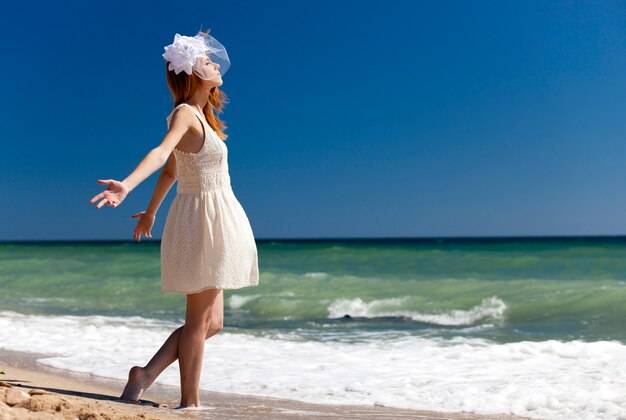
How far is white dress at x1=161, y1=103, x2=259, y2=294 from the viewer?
3252mm

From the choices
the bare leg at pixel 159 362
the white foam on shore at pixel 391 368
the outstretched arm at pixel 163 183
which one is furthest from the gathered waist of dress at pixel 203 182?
the white foam on shore at pixel 391 368

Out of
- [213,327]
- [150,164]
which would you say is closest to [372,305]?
[213,327]

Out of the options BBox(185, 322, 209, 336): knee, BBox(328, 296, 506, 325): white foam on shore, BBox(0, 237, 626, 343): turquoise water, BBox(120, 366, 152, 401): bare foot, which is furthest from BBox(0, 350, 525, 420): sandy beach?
BBox(328, 296, 506, 325): white foam on shore

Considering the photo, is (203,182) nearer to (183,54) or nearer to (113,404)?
(183,54)

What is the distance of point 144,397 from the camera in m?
3.90

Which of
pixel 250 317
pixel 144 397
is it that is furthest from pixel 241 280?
pixel 250 317

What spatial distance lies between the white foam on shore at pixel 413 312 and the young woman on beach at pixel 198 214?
240 inches

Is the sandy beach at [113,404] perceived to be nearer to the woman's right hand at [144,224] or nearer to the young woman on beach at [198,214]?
Answer: the young woman on beach at [198,214]

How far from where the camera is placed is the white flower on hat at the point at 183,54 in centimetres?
332

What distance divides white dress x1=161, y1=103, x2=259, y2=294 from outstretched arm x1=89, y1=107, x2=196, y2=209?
0.30ft

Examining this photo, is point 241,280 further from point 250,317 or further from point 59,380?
point 250,317

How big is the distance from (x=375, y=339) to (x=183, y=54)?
13.8 ft

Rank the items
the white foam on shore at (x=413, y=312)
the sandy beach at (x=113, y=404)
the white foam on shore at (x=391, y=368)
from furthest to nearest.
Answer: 1. the white foam on shore at (x=413, y=312)
2. the white foam on shore at (x=391, y=368)
3. the sandy beach at (x=113, y=404)

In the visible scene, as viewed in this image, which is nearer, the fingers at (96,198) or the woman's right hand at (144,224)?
the fingers at (96,198)
